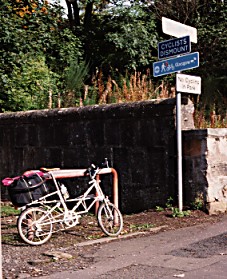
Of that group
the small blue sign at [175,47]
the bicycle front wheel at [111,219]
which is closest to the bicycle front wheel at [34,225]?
the bicycle front wheel at [111,219]

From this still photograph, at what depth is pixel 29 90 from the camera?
1370 centimetres

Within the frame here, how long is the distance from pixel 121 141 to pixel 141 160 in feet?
1.68

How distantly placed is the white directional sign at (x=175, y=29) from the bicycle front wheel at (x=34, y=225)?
11.2ft

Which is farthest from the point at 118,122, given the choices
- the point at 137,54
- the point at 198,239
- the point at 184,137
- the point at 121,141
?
the point at 137,54

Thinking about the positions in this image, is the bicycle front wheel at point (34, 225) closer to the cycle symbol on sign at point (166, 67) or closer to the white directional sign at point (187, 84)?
the white directional sign at point (187, 84)

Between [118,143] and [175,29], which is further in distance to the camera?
[118,143]

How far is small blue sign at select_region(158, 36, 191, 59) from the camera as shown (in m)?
8.59

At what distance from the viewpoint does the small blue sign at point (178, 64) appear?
27.8 feet

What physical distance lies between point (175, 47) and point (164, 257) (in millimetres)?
3743

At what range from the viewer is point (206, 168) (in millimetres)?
8531

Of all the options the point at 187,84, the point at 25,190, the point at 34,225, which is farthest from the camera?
the point at 187,84

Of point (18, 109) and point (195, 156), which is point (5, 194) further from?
point (195, 156)

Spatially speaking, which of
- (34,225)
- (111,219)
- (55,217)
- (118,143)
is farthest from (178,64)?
(34,225)

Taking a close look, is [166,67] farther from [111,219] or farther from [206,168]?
[111,219]
